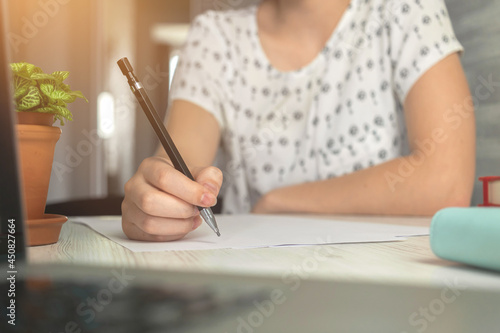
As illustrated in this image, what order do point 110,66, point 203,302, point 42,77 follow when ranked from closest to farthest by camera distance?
point 203,302 < point 42,77 < point 110,66

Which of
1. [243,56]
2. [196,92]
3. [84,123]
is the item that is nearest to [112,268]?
[196,92]

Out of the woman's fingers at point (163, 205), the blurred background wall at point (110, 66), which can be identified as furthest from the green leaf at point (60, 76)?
the blurred background wall at point (110, 66)

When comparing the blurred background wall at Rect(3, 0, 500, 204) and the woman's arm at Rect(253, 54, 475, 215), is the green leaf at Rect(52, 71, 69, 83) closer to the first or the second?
the woman's arm at Rect(253, 54, 475, 215)

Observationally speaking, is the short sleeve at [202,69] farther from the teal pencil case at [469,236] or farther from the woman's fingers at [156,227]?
→ the teal pencil case at [469,236]

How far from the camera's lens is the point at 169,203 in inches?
13.9

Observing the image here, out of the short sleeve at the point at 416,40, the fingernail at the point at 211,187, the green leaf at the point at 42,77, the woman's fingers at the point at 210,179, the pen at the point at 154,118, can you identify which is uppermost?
the short sleeve at the point at 416,40

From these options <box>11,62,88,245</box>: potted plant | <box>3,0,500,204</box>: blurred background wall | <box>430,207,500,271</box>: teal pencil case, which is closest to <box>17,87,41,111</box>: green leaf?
<box>11,62,88,245</box>: potted plant

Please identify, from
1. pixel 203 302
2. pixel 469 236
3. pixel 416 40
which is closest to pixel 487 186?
pixel 469 236

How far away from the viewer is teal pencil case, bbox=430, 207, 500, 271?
0.69 feet

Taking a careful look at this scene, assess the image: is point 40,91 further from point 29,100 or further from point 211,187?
point 211,187

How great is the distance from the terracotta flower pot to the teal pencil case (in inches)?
9.2

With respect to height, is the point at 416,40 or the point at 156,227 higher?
the point at 416,40

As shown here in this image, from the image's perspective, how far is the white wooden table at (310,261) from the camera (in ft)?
0.73

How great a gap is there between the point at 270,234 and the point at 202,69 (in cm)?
61
